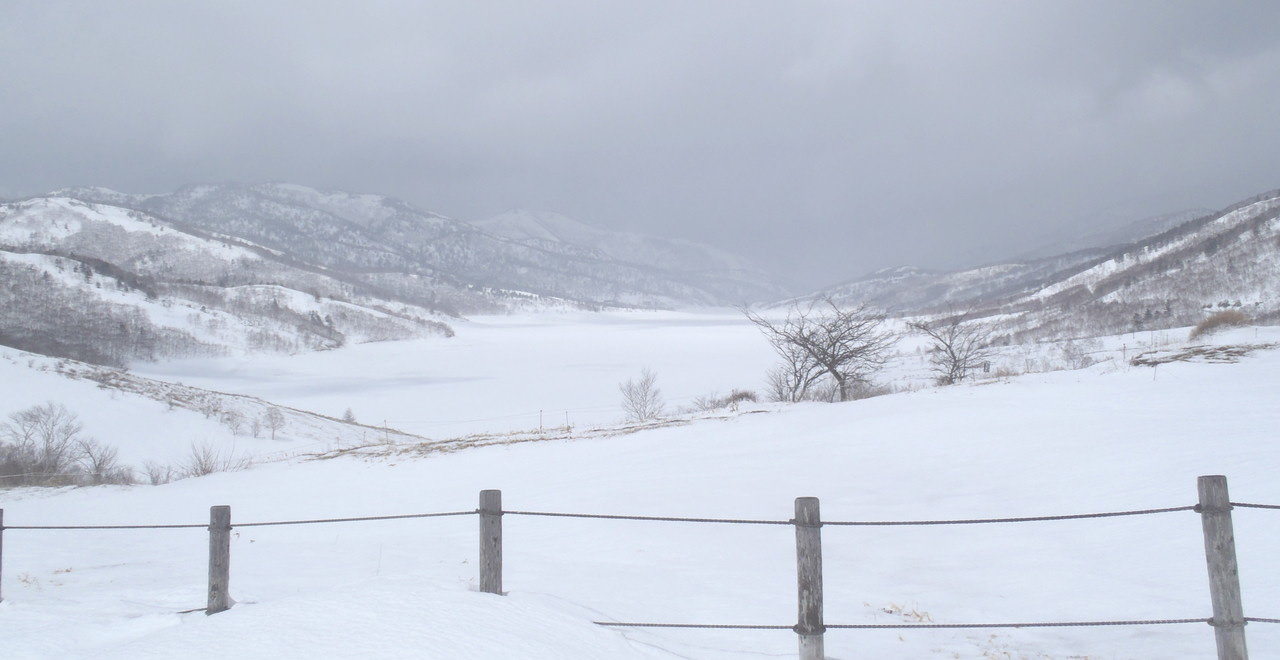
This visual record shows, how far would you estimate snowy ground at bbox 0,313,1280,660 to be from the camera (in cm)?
582

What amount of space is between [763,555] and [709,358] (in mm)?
109640

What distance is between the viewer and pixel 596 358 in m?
129

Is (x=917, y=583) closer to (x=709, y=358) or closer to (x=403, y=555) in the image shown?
(x=403, y=555)

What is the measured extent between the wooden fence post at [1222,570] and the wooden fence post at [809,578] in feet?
8.38

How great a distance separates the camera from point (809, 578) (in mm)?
5094

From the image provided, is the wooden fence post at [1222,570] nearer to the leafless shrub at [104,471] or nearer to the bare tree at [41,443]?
the leafless shrub at [104,471]

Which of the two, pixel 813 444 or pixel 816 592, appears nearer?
pixel 816 592

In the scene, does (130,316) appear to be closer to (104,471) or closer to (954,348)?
(104,471)

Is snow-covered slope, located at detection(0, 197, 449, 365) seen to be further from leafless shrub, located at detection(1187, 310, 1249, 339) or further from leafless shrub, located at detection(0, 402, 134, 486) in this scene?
leafless shrub, located at detection(1187, 310, 1249, 339)

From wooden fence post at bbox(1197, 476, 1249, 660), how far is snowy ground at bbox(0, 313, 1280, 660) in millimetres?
1187

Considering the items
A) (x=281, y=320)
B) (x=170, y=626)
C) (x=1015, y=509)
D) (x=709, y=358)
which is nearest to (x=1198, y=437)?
(x=1015, y=509)

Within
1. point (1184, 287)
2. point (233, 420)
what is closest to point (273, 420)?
point (233, 420)

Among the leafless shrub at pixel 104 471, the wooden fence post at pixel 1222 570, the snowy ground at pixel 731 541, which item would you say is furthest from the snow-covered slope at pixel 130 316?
the wooden fence post at pixel 1222 570

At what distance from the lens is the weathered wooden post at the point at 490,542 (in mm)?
6035
